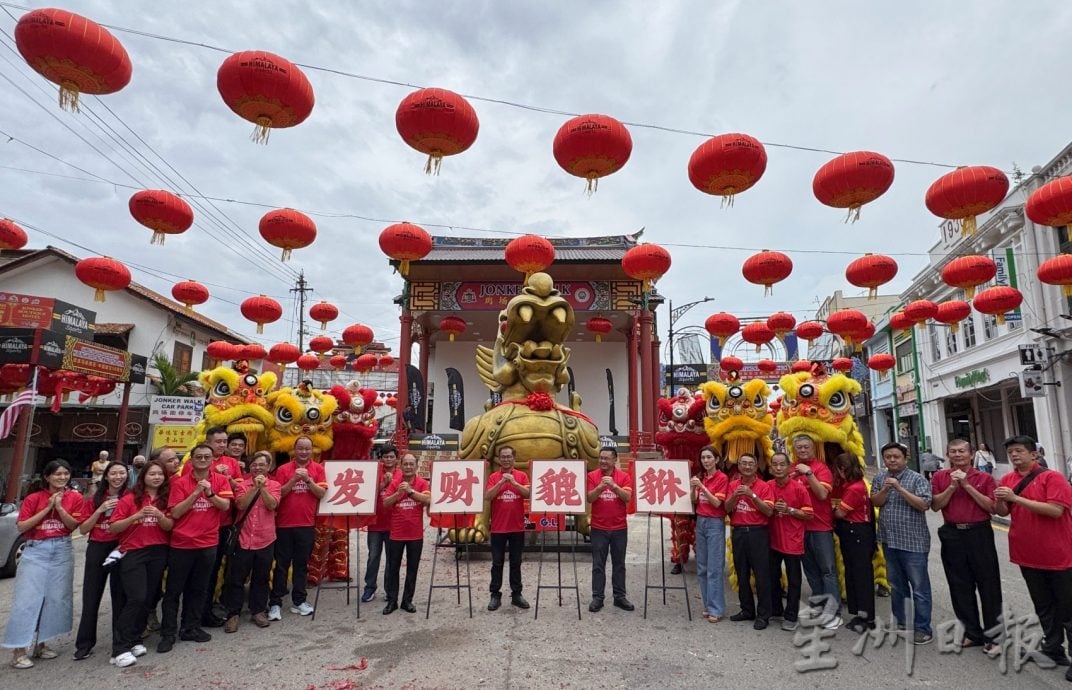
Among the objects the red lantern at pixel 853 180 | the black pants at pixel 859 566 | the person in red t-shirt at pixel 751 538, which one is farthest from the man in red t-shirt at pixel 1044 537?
the red lantern at pixel 853 180

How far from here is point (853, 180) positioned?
504cm

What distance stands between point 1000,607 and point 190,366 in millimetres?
19841

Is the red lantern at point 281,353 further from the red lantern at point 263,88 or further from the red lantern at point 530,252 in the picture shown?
the red lantern at point 263,88

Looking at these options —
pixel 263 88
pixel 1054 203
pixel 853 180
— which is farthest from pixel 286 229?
pixel 1054 203

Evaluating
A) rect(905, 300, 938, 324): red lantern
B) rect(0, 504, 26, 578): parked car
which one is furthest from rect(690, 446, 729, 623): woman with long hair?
rect(0, 504, 26, 578): parked car

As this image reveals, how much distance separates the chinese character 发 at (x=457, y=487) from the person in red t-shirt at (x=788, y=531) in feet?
7.69

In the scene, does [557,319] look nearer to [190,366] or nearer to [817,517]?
[817,517]

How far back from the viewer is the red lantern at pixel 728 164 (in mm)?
4902

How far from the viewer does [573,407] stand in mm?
7086

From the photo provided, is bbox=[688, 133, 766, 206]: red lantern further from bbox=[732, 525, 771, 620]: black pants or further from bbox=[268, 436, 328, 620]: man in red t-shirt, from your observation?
Result: bbox=[268, 436, 328, 620]: man in red t-shirt

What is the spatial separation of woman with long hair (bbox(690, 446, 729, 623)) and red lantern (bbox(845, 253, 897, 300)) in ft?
13.3

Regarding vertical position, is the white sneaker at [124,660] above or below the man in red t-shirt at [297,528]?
below

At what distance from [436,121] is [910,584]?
4892mm

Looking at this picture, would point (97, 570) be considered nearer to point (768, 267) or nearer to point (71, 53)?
point (71, 53)
